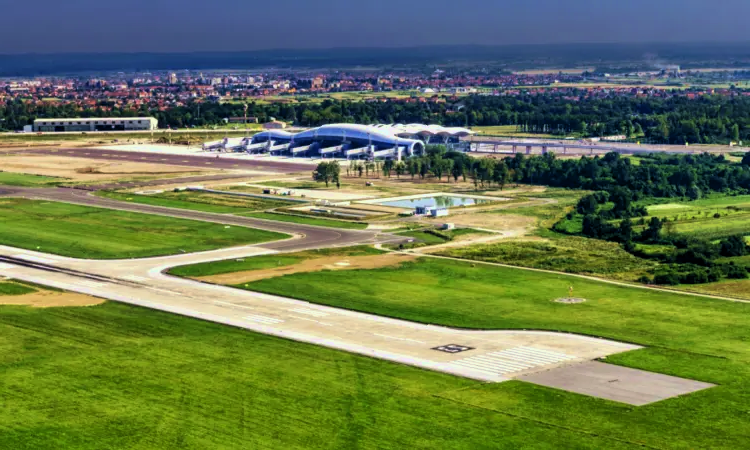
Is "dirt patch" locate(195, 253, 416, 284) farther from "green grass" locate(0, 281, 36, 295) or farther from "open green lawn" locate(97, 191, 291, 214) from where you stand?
"open green lawn" locate(97, 191, 291, 214)

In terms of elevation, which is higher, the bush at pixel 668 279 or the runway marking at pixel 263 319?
the runway marking at pixel 263 319

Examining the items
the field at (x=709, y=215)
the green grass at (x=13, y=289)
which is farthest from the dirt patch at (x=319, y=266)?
the field at (x=709, y=215)

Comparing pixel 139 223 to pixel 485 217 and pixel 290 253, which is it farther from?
pixel 485 217

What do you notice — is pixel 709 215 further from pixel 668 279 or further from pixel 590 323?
pixel 590 323

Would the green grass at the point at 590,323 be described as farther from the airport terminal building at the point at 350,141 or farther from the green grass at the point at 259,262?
the airport terminal building at the point at 350,141

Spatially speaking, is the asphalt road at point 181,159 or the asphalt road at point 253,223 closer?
the asphalt road at point 253,223

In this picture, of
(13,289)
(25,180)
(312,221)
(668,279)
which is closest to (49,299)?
(13,289)

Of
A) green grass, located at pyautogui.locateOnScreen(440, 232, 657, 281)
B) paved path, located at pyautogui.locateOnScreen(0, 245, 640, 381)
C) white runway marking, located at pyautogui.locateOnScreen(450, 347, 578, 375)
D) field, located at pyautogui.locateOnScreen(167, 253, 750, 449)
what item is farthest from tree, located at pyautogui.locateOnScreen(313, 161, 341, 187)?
white runway marking, located at pyautogui.locateOnScreen(450, 347, 578, 375)

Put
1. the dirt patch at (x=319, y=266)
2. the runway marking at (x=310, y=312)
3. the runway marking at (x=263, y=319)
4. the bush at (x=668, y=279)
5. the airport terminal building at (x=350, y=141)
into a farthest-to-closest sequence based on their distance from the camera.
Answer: the airport terminal building at (x=350, y=141)
the dirt patch at (x=319, y=266)
the bush at (x=668, y=279)
the runway marking at (x=310, y=312)
the runway marking at (x=263, y=319)

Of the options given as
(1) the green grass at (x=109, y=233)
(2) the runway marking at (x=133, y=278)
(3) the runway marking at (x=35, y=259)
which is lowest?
(1) the green grass at (x=109, y=233)
